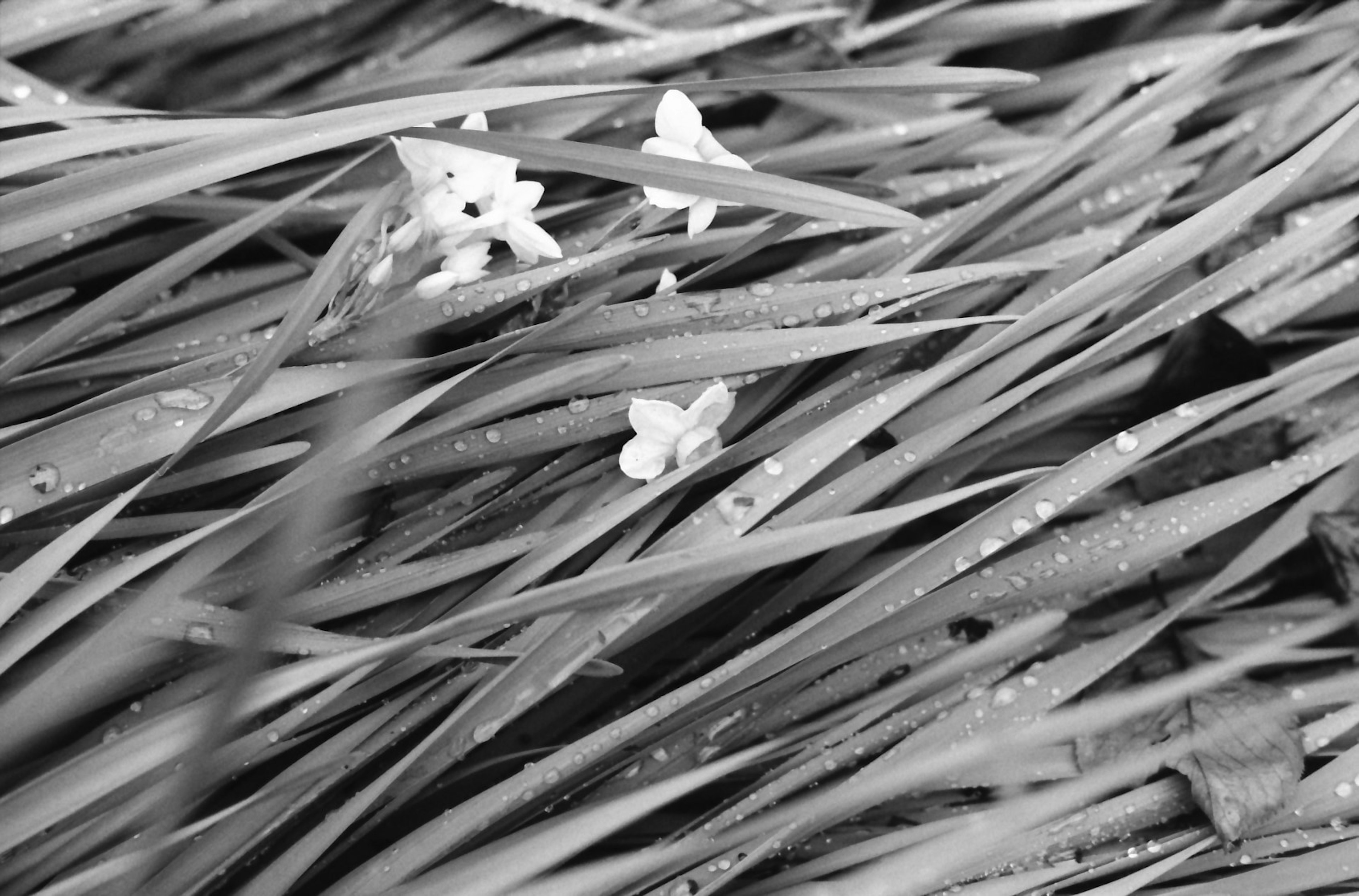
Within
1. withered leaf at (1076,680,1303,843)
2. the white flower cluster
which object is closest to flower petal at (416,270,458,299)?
the white flower cluster

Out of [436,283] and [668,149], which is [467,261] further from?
[668,149]

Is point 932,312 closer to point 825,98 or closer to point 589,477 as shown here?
point 825,98

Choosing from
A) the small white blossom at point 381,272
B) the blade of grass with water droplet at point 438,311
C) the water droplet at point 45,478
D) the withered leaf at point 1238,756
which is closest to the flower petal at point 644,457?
the blade of grass with water droplet at point 438,311

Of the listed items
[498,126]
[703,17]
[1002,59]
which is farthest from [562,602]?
[1002,59]

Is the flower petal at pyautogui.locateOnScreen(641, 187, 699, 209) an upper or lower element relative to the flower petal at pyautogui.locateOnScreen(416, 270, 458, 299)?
upper

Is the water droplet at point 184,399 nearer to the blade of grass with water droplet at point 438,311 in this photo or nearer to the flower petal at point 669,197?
the blade of grass with water droplet at point 438,311

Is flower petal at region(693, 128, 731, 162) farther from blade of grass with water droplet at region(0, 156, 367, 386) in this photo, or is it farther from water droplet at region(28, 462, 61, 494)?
water droplet at region(28, 462, 61, 494)
